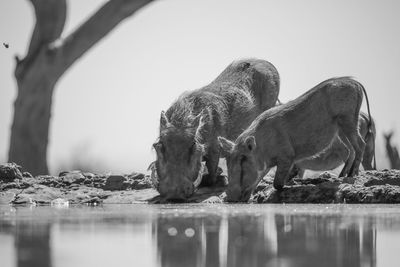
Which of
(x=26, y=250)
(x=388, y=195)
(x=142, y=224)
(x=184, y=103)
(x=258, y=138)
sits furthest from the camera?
(x=184, y=103)

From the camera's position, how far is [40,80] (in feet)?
55.6

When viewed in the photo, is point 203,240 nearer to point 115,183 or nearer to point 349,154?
point 349,154

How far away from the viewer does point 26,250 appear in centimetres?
524

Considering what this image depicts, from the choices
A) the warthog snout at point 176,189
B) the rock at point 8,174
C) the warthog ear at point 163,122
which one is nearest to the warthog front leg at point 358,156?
the warthog snout at point 176,189

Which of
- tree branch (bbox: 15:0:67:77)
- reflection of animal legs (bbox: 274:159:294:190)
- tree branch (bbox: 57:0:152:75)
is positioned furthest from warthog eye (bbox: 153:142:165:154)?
tree branch (bbox: 15:0:67:77)

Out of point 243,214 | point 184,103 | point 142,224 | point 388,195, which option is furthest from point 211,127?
point 142,224

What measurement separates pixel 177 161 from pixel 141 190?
6.38 ft

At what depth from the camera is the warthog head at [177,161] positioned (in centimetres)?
1247

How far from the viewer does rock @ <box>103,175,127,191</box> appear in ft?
47.8

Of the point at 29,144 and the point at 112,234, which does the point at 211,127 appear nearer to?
the point at 29,144

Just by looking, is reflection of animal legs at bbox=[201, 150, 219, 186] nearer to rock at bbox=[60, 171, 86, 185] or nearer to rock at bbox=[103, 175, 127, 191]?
rock at bbox=[103, 175, 127, 191]

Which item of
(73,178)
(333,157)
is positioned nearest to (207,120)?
(333,157)

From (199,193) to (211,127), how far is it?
4.53ft

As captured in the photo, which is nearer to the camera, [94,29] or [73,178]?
[73,178]
